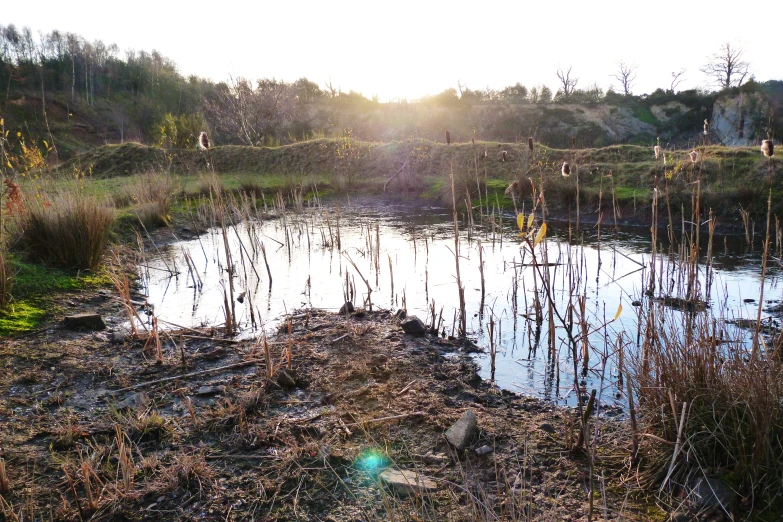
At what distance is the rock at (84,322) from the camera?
4480mm

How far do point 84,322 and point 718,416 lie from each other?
184 inches

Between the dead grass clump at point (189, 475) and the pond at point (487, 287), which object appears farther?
the pond at point (487, 287)

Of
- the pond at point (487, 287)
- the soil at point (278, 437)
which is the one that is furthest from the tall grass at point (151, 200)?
the soil at point (278, 437)

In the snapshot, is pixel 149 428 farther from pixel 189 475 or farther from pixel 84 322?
pixel 84 322

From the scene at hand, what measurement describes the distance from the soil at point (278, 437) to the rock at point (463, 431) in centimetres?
5

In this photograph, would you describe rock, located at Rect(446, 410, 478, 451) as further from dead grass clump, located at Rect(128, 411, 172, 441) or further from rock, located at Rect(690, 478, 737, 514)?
dead grass clump, located at Rect(128, 411, 172, 441)

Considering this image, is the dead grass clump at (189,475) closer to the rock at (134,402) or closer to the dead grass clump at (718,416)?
the rock at (134,402)

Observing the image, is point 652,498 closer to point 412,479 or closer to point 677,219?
point 412,479

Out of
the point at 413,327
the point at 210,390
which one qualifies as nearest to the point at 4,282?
the point at 210,390

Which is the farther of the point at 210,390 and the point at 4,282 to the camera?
the point at 4,282

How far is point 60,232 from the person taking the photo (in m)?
5.86

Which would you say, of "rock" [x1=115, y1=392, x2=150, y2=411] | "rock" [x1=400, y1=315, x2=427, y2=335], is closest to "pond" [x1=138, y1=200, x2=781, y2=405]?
"rock" [x1=400, y1=315, x2=427, y2=335]

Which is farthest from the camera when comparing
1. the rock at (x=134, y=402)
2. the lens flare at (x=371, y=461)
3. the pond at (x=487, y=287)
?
the pond at (x=487, y=287)

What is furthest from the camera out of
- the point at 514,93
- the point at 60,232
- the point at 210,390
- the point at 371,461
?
the point at 514,93
